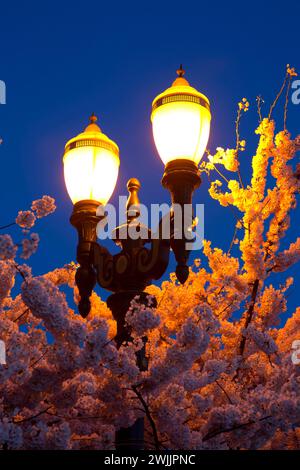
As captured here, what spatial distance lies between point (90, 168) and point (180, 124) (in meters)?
1.12

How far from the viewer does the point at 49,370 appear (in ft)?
15.7

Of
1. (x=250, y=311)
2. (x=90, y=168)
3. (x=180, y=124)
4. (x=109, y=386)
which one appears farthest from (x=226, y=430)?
(x=250, y=311)

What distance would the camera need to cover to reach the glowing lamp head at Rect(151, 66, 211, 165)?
602 cm

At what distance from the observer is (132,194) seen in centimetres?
689

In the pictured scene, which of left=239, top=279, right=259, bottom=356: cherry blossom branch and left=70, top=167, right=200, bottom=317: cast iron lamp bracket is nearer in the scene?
left=70, top=167, right=200, bottom=317: cast iron lamp bracket

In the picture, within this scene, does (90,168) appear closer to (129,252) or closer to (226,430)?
(129,252)

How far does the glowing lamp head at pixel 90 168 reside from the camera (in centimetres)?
664

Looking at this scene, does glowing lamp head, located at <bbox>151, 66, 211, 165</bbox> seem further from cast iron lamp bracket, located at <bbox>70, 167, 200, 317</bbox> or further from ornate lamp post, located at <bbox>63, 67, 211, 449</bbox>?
cast iron lamp bracket, located at <bbox>70, 167, 200, 317</bbox>

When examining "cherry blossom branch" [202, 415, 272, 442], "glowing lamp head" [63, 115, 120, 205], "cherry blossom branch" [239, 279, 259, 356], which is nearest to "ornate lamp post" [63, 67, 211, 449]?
"glowing lamp head" [63, 115, 120, 205]

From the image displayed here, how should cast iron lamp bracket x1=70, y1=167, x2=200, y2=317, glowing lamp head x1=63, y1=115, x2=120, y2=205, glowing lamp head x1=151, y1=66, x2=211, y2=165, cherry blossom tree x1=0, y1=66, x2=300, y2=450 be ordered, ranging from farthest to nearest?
glowing lamp head x1=63, y1=115, x2=120, y2=205
glowing lamp head x1=151, y1=66, x2=211, y2=165
cast iron lamp bracket x1=70, y1=167, x2=200, y2=317
cherry blossom tree x1=0, y1=66, x2=300, y2=450

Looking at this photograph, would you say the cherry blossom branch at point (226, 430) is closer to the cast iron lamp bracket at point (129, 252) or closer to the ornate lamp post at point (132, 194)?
the ornate lamp post at point (132, 194)

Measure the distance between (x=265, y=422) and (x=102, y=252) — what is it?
222 cm

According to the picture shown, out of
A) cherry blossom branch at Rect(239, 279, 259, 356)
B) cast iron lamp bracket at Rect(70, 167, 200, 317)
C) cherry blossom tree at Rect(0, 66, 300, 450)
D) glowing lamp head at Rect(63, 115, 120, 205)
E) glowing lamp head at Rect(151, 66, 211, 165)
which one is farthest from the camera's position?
cherry blossom branch at Rect(239, 279, 259, 356)

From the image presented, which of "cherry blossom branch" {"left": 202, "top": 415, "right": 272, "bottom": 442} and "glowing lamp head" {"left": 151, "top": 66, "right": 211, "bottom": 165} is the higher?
"glowing lamp head" {"left": 151, "top": 66, "right": 211, "bottom": 165}
